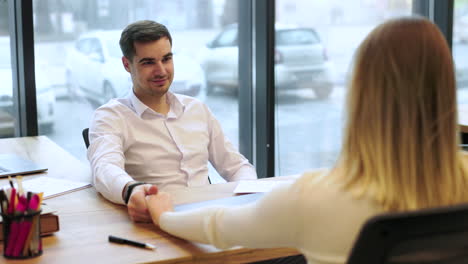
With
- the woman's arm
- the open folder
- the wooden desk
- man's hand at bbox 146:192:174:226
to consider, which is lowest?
the wooden desk

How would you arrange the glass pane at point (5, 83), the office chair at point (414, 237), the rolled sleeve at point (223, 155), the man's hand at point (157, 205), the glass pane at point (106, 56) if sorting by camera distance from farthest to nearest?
the glass pane at point (106, 56) < the glass pane at point (5, 83) < the rolled sleeve at point (223, 155) < the man's hand at point (157, 205) < the office chair at point (414, 237)

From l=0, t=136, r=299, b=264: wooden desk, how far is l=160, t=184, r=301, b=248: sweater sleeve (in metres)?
0.06

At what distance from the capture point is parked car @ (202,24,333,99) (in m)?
4.16

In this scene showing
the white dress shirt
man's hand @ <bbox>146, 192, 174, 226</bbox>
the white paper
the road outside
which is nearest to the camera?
man's hand @ <bbox>146, 192, 174, 226</bbox>

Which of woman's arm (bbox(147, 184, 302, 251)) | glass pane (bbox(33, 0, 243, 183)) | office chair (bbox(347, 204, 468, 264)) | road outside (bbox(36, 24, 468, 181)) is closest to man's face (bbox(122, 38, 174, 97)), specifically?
glass pane (bbox(33, 0, 243, 183))

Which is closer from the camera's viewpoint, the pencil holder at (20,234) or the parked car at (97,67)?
the pencil holder at (20,234)

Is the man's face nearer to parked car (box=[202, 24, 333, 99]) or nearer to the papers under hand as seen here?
the papers under hand

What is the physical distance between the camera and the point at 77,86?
385 cm

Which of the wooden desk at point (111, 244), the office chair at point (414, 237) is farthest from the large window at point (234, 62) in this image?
the office chair at point (414, 237)

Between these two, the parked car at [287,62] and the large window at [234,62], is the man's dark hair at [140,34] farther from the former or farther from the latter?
the parked car at [287,62]

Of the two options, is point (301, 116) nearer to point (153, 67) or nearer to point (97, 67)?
point (97, 67)

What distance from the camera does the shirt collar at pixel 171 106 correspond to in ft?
8.95

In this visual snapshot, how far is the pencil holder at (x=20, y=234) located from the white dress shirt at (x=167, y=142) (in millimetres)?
872

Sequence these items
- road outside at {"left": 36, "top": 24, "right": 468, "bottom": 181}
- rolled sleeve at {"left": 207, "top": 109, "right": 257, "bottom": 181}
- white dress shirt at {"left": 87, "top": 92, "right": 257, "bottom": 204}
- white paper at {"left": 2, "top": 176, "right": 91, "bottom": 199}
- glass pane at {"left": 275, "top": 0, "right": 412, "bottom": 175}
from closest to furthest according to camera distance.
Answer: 1. white paper at {"left": 2, "top": 176, "right": 91, "bottom": 199}
2. white dress shirt at {"left": 87, "top": 92, "right": 257, "bottom": 204}
3. rolled sleeve at {"left": 207, "top": 109, "right": 257, "bottom": 181}
4. road outside at {"left": 36, "top": 24, "right": 468, "bottom": 181}
5. glass pane at {"left": 275, "top": 0, "right": 412, "bottom": 175}
